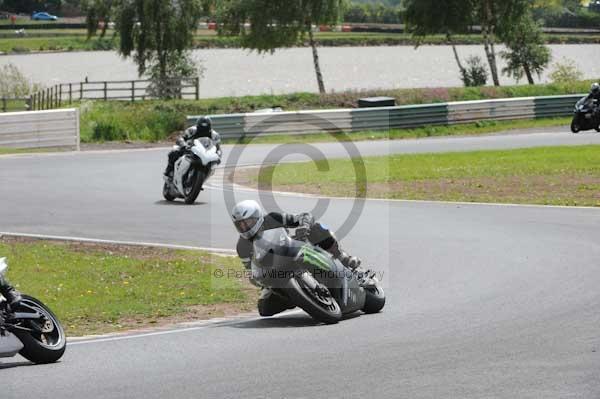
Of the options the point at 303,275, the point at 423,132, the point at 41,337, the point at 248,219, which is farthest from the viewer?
the point at 423,132

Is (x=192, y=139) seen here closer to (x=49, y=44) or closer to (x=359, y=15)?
(x=49, y=44)

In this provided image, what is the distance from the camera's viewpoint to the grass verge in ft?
72.6

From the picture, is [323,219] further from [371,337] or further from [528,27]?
[528,27]

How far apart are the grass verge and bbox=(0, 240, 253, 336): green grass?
24.7 feet

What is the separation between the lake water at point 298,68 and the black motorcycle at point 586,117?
123 feet

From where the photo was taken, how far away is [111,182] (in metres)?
24.1

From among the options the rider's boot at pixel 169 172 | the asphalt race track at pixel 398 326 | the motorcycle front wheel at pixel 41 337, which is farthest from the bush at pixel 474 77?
the motorcycle front wheel at pixel 41 337

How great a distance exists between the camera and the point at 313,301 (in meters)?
11.0

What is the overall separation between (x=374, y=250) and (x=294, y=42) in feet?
132

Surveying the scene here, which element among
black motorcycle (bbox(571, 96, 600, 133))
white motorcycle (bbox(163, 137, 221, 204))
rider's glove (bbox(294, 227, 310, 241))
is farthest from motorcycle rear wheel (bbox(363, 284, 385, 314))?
black motorcycle (bbox(571, 96, 600, 133))

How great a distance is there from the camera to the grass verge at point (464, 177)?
22125 millimetres

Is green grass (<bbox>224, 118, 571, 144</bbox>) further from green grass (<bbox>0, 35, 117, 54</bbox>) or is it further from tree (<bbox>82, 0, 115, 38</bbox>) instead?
green grass (<bbox>0, 35, 117, 54</bbox>)

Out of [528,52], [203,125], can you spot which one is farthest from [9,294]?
[528,52]

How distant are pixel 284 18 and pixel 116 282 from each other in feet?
137
